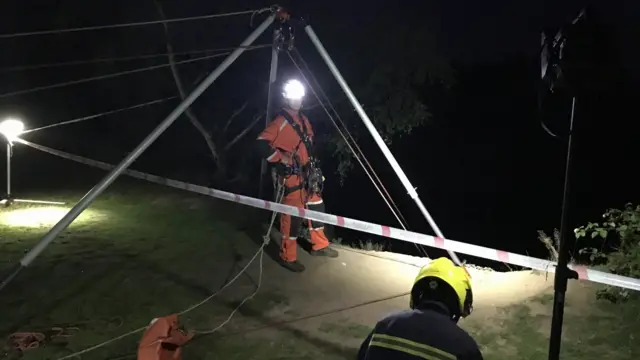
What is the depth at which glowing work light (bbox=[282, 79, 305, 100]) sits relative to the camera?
6.73 meters

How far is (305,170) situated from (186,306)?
6.85ft

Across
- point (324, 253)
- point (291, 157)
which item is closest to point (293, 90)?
point (291, 157)

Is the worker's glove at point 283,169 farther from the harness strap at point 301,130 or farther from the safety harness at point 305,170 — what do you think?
the harness strap at point 301,130

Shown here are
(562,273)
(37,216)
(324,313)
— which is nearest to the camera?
(562,273)

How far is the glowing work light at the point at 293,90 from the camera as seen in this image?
22.1ft

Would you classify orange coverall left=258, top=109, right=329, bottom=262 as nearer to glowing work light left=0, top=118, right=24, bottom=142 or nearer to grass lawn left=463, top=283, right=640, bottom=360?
grass lawn left=463, top=283, right=640, bottom=360

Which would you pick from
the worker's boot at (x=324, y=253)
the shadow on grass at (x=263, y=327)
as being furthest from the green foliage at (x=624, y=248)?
the worker's boot at (x=324, y=253)

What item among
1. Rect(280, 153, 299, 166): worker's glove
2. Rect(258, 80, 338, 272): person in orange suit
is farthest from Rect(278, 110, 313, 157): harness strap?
Rect(280, 153, 299, 166): worker's glove

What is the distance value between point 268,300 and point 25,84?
22.0 metres

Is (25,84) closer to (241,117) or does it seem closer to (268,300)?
(241,117)

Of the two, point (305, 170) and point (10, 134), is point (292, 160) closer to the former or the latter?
point (305, 170)

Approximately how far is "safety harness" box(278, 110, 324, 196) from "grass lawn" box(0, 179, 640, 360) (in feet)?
4.14

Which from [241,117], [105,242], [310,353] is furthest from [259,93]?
[310,353]

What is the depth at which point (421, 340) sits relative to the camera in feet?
8.36
